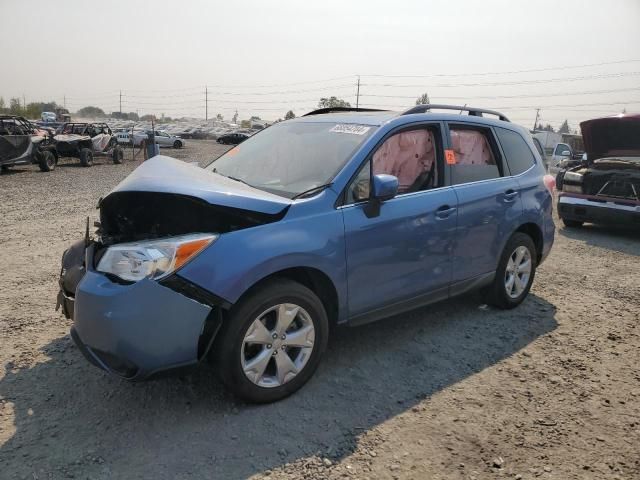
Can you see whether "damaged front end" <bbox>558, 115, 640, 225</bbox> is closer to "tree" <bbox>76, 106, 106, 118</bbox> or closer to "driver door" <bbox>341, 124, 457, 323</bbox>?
"driver door" <bbox>341, 124, 457, 323</bbox>

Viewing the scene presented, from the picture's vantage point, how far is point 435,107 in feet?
13.3

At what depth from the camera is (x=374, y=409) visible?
3.03 meters

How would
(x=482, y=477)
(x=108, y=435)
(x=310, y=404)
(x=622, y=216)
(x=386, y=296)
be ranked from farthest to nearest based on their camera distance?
1. (x=622, y=216)
2. (x=386, y=296)
3. (x=310, y=404)
4. (x=108, y=435)
5. (x=482, y=477)

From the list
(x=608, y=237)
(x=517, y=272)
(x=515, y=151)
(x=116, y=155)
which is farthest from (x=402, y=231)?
(x=116, y=155)

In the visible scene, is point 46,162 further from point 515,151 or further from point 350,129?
point 515,151

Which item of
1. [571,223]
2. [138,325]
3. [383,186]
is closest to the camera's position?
[138,325]

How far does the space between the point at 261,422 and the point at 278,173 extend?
172 centimetres

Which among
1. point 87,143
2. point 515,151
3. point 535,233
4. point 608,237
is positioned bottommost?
point 608,237

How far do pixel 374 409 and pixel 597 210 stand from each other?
283 inches

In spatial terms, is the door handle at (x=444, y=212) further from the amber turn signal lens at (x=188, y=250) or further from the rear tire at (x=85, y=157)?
the rear tire at (x=85, y=157)

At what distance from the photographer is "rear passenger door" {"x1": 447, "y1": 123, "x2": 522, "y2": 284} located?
4031 millimetres

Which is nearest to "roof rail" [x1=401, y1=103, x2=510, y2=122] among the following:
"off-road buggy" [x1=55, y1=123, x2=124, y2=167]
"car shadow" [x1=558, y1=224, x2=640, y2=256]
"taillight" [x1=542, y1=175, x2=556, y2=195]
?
"taillight" [x1=542, y1=175, x2=556, y2=195]

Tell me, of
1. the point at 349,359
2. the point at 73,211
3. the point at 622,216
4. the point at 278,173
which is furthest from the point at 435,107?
the point at 73,211

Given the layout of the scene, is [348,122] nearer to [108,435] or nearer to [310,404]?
[310,404]
